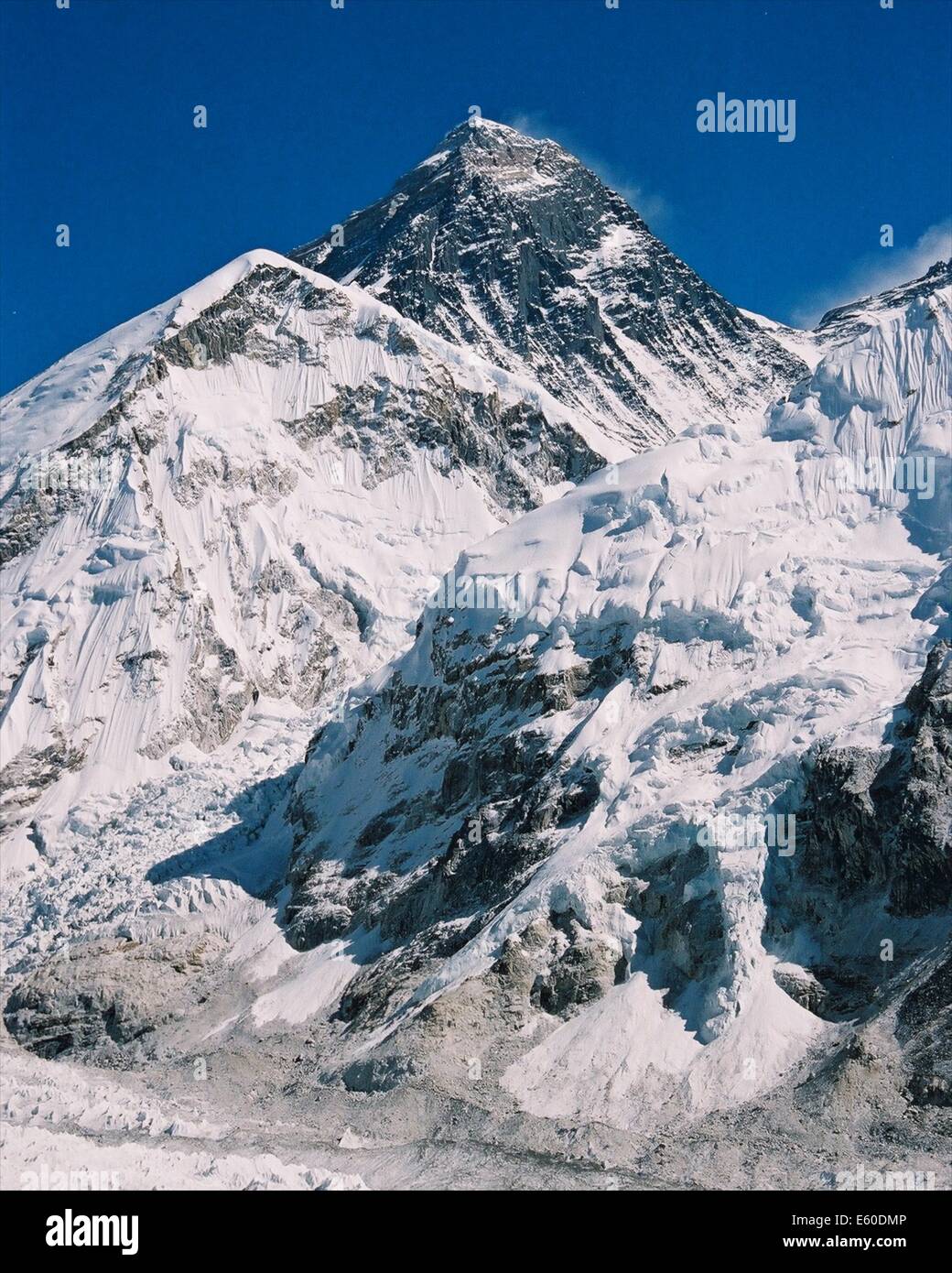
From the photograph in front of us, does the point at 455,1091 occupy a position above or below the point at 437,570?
below

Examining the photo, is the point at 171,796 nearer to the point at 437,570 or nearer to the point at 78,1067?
the point at 78,1067

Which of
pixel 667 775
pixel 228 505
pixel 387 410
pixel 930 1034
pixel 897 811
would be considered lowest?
pixel 930 1034

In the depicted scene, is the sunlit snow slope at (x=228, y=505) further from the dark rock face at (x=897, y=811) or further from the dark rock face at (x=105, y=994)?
the dark rock face at (x=897, y=811)

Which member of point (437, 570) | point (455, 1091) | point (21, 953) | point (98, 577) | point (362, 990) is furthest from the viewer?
point (437, 570)

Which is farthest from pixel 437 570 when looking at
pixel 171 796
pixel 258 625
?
pixel 171 796

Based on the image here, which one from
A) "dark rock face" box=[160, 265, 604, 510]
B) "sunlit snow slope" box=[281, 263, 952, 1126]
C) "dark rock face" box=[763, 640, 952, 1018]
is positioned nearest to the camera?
"dark rock face" box=[763, 640, 952, 1018]

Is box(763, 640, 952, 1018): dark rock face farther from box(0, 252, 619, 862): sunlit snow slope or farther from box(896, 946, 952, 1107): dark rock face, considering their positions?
box(0, 252, 619, 862): sunlit snow slope

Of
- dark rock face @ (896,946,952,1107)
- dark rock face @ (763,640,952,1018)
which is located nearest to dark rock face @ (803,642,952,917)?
dark rock face @ (763,640,952,1018)

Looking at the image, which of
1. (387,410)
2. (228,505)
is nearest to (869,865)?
(228,505)

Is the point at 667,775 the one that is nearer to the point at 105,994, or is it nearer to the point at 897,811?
the point at 897,811

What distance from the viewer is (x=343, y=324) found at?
191375 millimetres

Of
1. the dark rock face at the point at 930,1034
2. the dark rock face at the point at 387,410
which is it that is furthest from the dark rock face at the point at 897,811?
the dark rock face at the point at 387,410

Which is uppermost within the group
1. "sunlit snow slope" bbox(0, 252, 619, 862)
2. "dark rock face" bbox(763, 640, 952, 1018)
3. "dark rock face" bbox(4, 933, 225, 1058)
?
"sunlit snow slope" bbox(0, 252, 619, 862)
